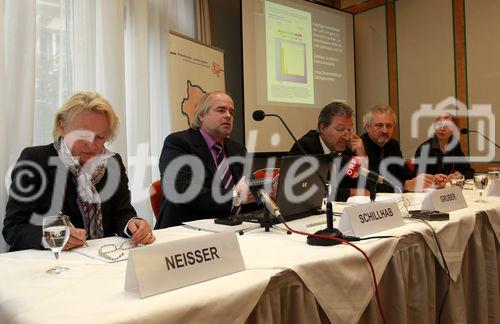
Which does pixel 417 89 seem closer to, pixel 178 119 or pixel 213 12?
pixel 213 12

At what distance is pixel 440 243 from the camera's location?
1.37 metres

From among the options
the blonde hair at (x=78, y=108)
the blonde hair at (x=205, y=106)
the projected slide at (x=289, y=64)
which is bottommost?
the blonde hair at (x=78, y=108)

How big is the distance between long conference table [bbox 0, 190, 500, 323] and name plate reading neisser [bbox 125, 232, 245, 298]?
0.07 ft

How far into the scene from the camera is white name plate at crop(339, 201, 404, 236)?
1242 mm

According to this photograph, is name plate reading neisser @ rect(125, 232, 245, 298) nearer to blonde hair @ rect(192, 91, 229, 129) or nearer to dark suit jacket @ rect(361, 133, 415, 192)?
blonde hair @ rect(192, 91, 229, 129)

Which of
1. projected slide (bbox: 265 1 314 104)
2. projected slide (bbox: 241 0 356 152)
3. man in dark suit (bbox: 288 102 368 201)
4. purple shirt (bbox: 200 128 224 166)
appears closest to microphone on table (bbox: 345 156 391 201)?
man in dark suit (bbox: 288 102 368 201)

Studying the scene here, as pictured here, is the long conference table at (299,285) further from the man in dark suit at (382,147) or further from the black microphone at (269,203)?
the man in dark suit at (382,147)

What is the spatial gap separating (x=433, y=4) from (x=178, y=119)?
3.08 m

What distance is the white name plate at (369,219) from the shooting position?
1242 mm

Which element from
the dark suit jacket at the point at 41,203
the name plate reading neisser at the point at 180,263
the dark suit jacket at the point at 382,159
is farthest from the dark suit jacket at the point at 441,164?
the name plate reading neisser at the point at 180,263

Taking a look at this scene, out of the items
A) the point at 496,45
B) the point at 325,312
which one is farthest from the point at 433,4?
the point at 325,312

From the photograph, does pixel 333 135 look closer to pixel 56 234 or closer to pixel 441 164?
pixel 441 164

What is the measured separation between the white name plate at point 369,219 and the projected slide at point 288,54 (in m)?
2.80

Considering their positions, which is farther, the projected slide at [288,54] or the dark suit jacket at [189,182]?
the projected slide at [288,54]
